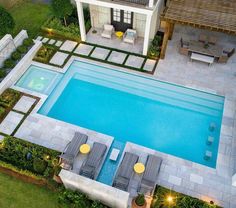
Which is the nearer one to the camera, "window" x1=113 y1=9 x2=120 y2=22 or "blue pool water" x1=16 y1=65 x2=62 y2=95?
"blue pool water" x1=16 y1=65 x2=62 y2=95

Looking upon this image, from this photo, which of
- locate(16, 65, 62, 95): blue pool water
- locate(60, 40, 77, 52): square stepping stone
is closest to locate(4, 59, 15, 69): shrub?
locate(16, 65, 62, 95): blue pool water

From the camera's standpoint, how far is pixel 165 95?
17172mm

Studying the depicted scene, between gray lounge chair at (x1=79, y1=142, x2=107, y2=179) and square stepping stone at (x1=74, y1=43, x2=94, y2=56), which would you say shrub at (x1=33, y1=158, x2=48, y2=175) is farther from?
square stepping stone at (x1=74, y1=43, x2=94, y2=56)

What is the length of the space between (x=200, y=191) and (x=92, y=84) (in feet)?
30.7

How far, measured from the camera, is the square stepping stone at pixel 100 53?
19203 millimetres

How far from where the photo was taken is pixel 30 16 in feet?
73.5

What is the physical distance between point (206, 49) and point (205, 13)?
8.78ft

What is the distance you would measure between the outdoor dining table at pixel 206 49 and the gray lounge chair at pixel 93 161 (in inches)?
371

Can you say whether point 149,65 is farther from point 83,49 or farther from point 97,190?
point 97,190

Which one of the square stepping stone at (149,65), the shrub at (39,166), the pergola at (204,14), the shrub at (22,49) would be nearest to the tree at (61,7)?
the shrub at (22,49)

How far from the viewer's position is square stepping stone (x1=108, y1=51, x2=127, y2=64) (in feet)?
61.8

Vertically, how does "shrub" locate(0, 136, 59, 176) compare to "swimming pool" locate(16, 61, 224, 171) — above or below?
below

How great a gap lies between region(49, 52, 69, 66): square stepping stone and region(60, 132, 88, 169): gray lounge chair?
643 centimetres

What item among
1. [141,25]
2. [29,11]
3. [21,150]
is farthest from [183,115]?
[29,11]
